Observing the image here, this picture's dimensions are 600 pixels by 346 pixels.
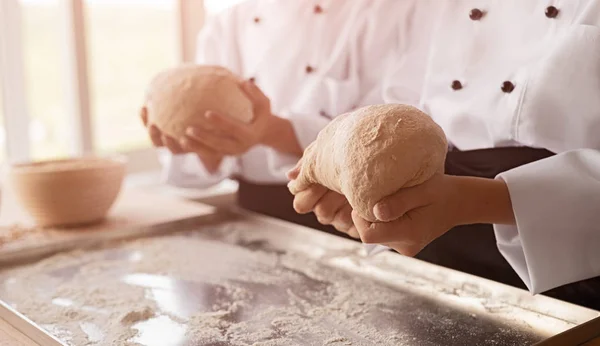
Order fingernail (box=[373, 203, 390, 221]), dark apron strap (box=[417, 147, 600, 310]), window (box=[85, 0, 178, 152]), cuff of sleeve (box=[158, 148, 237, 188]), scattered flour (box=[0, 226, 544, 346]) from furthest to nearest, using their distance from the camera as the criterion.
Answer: window (box=[85, 0, 178, 152]), cuff of sleeve (box=[158, 148, 237, 188]), dark apron strap (box=[417, 147, 600, 310]), scattered flour (box=[0, 226, 544, 346]), fingernail (box=[373, 203, 390, 221])

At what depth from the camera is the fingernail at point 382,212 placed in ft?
2.23

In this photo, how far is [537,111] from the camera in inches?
33.9

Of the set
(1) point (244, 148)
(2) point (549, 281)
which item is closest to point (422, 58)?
(1) point (244, 148)

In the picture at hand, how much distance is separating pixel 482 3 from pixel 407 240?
0.43 m

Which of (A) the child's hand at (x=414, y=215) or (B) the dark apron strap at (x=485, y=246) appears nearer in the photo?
(A) the child's hand at (x=414, y=215)

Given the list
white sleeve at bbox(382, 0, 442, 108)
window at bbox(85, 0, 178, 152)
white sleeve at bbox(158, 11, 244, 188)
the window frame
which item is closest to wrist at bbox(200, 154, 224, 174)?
white sleeve at bbox(158, 11, 244, 188)

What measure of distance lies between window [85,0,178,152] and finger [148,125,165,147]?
861 mm

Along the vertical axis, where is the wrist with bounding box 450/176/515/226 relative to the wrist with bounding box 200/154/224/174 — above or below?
above

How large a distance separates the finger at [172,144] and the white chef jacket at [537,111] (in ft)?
1.42

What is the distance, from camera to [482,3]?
3.21ft

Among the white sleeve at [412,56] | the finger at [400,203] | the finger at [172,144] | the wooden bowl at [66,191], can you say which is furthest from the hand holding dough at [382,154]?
the wooden bowl at [66,191]

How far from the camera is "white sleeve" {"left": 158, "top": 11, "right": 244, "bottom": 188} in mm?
1392

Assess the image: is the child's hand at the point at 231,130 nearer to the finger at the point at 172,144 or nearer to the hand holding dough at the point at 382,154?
the finger at the point at 172,144

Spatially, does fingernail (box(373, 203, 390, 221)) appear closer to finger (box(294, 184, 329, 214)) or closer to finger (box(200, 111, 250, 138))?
finger (box(294, 184, 329, 214))
